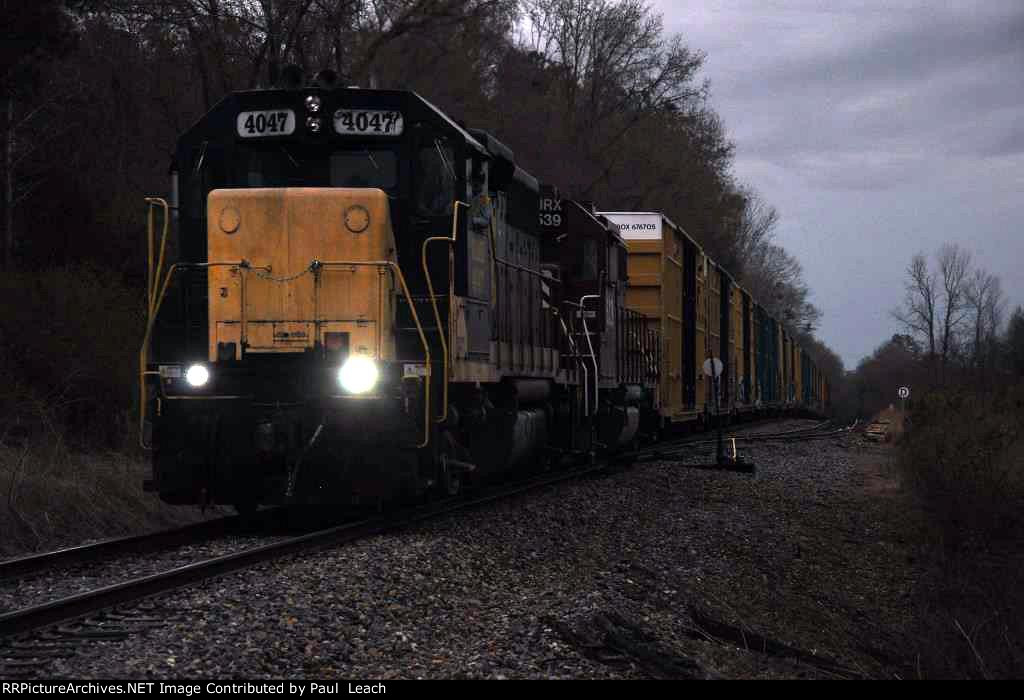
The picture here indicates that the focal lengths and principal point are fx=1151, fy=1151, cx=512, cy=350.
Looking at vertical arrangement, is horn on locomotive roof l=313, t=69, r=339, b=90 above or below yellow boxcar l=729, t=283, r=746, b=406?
above

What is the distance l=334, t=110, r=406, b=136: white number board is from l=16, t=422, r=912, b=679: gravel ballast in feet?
10.6

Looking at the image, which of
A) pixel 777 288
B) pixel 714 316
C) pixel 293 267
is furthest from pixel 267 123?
pixel 777 288

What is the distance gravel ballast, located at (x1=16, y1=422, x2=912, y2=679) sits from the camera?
522cm

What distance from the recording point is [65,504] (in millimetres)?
9969

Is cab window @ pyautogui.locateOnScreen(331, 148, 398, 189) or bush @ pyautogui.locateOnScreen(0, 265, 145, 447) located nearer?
cab window @ pyautogui.locateOnScreen(331, 148, 398, 189)

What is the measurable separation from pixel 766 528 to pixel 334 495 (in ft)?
13.9

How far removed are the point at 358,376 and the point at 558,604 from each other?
2.79m

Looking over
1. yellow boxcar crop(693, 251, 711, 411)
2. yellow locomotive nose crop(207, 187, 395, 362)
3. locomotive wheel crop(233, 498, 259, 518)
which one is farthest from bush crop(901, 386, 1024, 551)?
yellow boxcar crop(693, 251, 711, 411)

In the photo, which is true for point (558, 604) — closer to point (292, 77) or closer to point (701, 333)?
point (292, 77)

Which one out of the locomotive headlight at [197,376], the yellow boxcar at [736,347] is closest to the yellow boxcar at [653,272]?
the yellow boxcar at [736,347]

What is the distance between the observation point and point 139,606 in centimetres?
606

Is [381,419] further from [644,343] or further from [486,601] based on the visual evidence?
[644,343]

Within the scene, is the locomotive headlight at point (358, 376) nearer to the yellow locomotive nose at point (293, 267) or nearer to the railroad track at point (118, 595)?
the yellow locomotive nose at point (293, 267)

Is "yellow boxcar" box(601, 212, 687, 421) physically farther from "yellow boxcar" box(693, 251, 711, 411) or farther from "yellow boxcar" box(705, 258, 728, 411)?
"yellow boxcar" box(705, 258, 728, 411)
